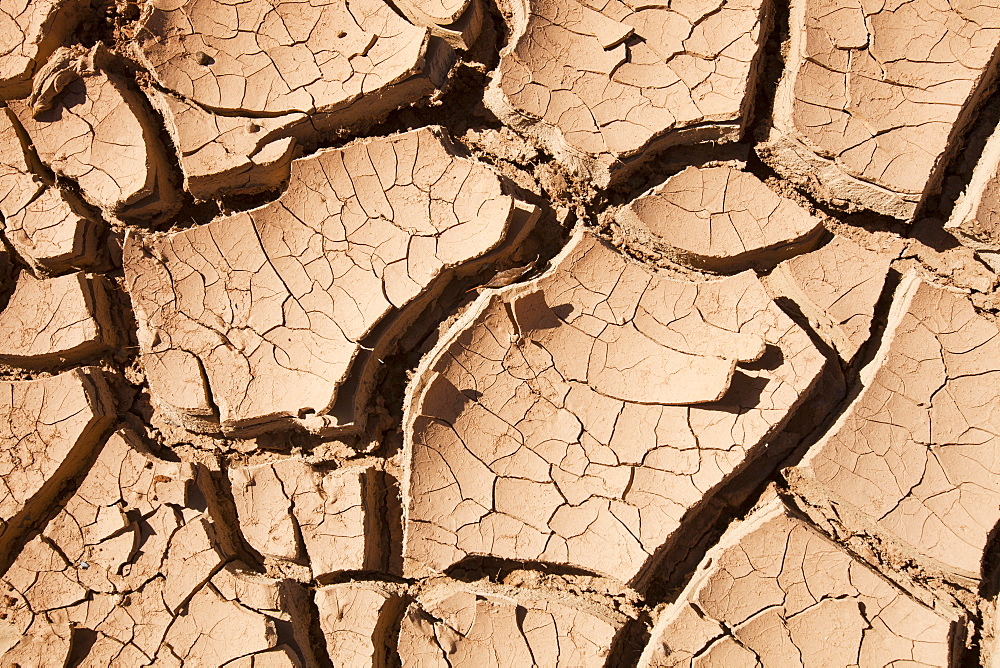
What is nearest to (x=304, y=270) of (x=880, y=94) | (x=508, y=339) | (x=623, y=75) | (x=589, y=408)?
(x=508, y=339)

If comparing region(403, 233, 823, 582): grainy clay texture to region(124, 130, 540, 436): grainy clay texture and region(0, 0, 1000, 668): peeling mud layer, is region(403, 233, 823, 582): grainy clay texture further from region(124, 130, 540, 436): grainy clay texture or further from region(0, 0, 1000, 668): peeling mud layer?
region(124, 130, 540, 436): grainy clay texture

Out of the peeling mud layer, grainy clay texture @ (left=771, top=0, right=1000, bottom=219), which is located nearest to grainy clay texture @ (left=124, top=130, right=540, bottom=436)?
the peeling mud layer

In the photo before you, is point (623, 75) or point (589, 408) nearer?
point (589, 408)

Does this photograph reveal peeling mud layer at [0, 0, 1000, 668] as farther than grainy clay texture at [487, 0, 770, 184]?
No

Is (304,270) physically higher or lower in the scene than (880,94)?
lower

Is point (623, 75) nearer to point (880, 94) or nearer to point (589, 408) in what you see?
point (880, 94)

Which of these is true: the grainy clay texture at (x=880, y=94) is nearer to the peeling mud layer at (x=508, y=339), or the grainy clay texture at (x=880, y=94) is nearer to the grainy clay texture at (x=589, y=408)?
the peeling mud layer at (x=508, y=339)

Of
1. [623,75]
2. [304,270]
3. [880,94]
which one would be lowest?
[304,270]

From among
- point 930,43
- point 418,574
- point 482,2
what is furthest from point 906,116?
point 418,574

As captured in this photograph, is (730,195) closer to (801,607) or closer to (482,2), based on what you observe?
(482,2)
